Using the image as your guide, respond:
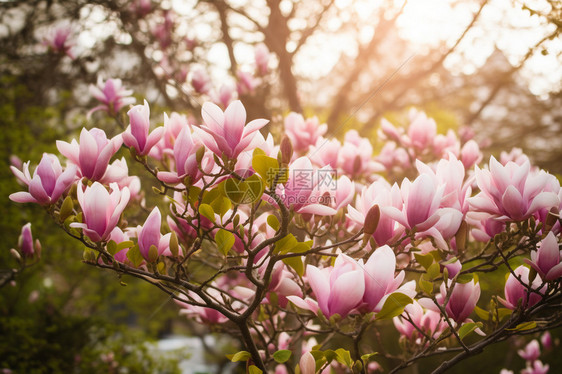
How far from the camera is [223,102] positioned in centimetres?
253

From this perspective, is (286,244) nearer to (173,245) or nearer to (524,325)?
(173,245)

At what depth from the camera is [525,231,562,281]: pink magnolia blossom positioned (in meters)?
1.23

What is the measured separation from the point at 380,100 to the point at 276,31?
9.42 ft

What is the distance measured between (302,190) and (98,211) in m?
0.56

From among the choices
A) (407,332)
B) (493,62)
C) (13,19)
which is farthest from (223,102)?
(493,62)

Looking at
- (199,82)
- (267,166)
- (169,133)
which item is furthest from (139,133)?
(199,82)

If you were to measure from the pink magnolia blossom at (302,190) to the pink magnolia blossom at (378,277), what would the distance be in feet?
0.55

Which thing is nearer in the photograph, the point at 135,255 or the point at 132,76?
the point at 135,255

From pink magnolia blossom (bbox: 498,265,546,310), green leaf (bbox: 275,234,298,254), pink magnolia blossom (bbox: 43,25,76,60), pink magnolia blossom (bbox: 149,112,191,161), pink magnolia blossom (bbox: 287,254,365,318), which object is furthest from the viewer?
pink magnolia blossom (bbox: 43,25,76,60)

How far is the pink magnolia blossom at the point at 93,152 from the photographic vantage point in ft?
4.34

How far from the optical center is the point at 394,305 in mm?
1109

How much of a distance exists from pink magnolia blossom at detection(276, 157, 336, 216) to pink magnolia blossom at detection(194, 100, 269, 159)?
148 mm

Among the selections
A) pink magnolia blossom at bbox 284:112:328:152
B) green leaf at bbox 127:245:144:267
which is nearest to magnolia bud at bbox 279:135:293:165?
green leaf at bbox 127:245:144:267

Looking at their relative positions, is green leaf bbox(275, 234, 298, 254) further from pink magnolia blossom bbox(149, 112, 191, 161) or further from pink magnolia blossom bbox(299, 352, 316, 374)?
pink magnolia blossom bbox(149, 112, 191, 161)
